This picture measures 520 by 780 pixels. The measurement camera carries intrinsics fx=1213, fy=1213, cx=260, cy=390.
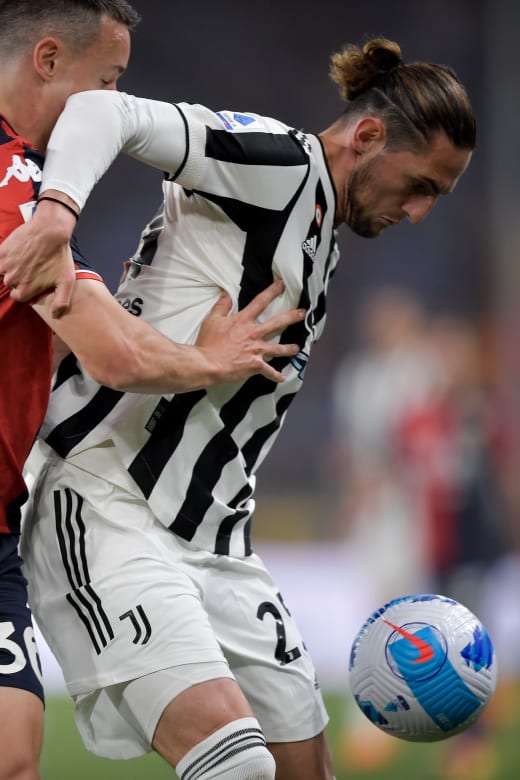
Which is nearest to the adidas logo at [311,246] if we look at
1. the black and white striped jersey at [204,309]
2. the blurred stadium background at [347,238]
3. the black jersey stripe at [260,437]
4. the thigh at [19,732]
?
the black and white striped jersey at [204,309]

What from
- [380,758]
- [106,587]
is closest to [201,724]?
[106,587]

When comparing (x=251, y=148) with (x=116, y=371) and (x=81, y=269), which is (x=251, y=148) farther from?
(x=116, y=371)

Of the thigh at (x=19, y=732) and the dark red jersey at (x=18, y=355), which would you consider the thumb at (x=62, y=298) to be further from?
the thigh at (x=19, y=732)

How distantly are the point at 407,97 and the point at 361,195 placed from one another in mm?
291

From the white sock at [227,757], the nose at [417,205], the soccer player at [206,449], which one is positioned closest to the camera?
the white sock at [227,757]

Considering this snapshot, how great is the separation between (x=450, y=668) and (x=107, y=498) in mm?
1019

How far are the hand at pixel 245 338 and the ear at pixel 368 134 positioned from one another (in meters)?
0.46

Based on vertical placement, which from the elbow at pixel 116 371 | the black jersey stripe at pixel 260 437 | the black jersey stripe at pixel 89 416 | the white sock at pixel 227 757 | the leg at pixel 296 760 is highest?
the elbow at pixel 116 371

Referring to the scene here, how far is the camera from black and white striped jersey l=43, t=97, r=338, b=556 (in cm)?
316

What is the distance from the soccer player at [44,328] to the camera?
2.71 meters

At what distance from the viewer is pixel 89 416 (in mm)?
3215

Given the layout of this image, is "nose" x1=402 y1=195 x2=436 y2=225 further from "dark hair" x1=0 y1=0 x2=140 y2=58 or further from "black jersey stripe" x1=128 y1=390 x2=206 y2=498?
Result: "dark hair" x1=0 y1=0 x2=140 y2=58

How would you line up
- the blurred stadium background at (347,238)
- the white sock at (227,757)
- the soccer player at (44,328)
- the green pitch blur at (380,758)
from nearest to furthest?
the soccer player at (44,328) < the white sock at (227,757) < the green pitch blur at (380,758) < the blurred stadium background at (347,238)

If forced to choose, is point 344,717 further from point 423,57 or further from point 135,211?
point 423,57
